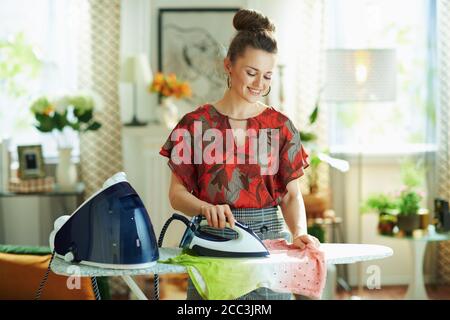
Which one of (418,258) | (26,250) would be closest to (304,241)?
(26,250)

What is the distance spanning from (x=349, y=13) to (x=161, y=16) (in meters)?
1.25

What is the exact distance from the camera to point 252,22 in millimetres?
2029

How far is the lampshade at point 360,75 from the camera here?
458 centimetres

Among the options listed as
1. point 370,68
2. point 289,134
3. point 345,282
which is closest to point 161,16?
point 370,68

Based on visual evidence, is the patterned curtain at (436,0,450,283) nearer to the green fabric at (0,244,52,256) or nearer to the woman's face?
the green fabric at (0,244,52,256)

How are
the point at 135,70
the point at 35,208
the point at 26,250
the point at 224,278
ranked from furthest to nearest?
the point at 135,70, the point at 35,208, the point at 26,250, the point at 224,278

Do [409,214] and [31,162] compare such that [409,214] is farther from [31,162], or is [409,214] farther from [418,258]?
[31,162]

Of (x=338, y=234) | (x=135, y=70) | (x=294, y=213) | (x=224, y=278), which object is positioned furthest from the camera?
(x=338, y=234)

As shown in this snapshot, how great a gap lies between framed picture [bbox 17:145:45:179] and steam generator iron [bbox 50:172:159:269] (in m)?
2.85

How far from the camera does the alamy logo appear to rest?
6.63ft

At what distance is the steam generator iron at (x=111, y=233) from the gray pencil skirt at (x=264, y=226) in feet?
0.56

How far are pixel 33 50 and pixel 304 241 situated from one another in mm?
3556

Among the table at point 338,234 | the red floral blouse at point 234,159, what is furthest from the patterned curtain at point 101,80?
the red floral blouse at point 234,159

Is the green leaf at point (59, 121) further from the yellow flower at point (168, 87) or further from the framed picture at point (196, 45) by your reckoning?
the framed picture at point (196, 45)
